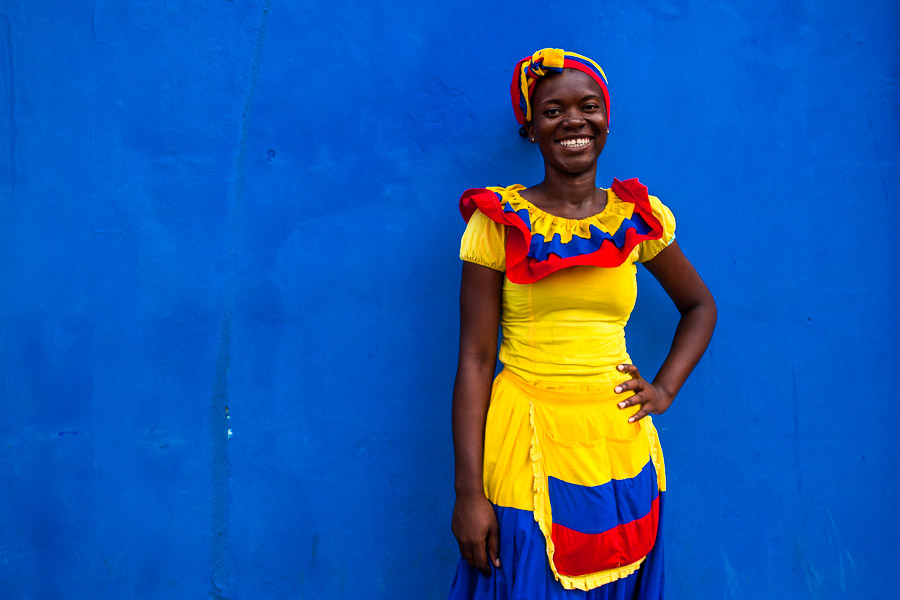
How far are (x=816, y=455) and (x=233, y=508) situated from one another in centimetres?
200

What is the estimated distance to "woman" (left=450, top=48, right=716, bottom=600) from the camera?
1532mm

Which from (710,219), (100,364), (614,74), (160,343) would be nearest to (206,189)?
(160,343)

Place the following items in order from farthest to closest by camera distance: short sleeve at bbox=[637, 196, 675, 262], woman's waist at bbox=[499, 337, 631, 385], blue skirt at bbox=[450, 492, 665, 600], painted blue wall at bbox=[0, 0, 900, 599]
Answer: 1. painted blue wall at bbox=[0, 0, 900, 599]
2. short sleeve at bbox=[637, 196, 675, 262]
3. woman's waist at bbox=[499, 337, 631, 385]
4. blue skirt at bbox=[450, 492, 665, 600]

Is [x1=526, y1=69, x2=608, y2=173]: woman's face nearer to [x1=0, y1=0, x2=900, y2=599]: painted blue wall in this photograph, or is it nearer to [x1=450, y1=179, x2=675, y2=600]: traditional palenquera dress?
[x1=450, y1=179, x2=675, y2=600]: traditional palenquera dress

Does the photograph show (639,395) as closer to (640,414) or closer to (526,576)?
(640,414)

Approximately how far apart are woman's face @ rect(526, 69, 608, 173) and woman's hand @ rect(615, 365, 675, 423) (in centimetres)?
56

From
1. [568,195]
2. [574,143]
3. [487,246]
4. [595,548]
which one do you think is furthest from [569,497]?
[574,143]

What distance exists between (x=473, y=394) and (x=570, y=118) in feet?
2.48

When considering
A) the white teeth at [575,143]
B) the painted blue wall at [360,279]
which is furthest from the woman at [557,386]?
the painted blue wall at [360,279]

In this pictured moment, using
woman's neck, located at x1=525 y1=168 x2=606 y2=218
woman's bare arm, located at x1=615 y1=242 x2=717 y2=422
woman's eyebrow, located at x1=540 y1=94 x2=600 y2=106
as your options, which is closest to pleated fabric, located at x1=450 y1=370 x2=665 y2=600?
woman's bare arm, located at x1=615 y1=242 x2=717 y2=422

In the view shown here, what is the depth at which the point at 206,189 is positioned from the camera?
77.0 inches

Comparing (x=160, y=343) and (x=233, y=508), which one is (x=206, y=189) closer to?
(x=160, y=343)

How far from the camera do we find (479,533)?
155 centimetres

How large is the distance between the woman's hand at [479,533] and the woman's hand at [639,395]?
0.44 metres
